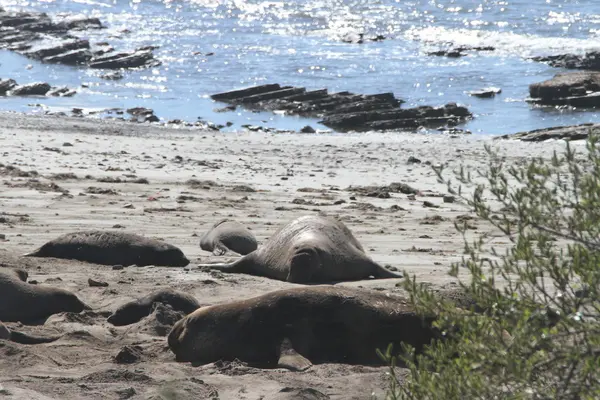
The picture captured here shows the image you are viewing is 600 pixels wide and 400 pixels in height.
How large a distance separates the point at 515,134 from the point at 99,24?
28920mm

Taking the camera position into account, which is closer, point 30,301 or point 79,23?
→ point 30,301

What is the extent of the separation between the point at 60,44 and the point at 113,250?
3145cm

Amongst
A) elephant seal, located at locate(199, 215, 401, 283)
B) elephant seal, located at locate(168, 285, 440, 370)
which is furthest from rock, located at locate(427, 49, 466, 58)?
elephant seal, located at locate(168, 285, 440, 370)

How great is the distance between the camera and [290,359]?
5520 millimetres

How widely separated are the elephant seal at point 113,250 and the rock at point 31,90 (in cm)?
2126

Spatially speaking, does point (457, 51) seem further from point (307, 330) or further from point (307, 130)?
point (307, 330)

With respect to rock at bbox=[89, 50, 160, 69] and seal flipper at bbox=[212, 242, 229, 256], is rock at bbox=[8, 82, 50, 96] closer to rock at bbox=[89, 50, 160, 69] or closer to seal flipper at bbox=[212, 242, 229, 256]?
rock at bbox=[89, 50, 160, 69]

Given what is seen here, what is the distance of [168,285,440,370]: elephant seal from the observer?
5625mm

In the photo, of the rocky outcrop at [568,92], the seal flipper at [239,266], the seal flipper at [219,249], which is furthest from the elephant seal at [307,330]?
the rocky outcrop at [568,92]

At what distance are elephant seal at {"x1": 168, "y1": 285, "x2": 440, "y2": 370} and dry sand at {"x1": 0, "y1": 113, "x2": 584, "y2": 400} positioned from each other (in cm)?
16

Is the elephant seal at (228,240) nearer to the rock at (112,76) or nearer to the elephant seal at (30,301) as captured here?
the elephant seal at (30,301)

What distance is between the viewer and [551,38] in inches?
1654

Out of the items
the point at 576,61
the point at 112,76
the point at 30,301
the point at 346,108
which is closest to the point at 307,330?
the point at 30,301

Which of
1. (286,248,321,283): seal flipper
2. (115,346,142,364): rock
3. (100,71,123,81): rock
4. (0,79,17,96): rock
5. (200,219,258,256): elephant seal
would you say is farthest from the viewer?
(100,71,123,81): rock
